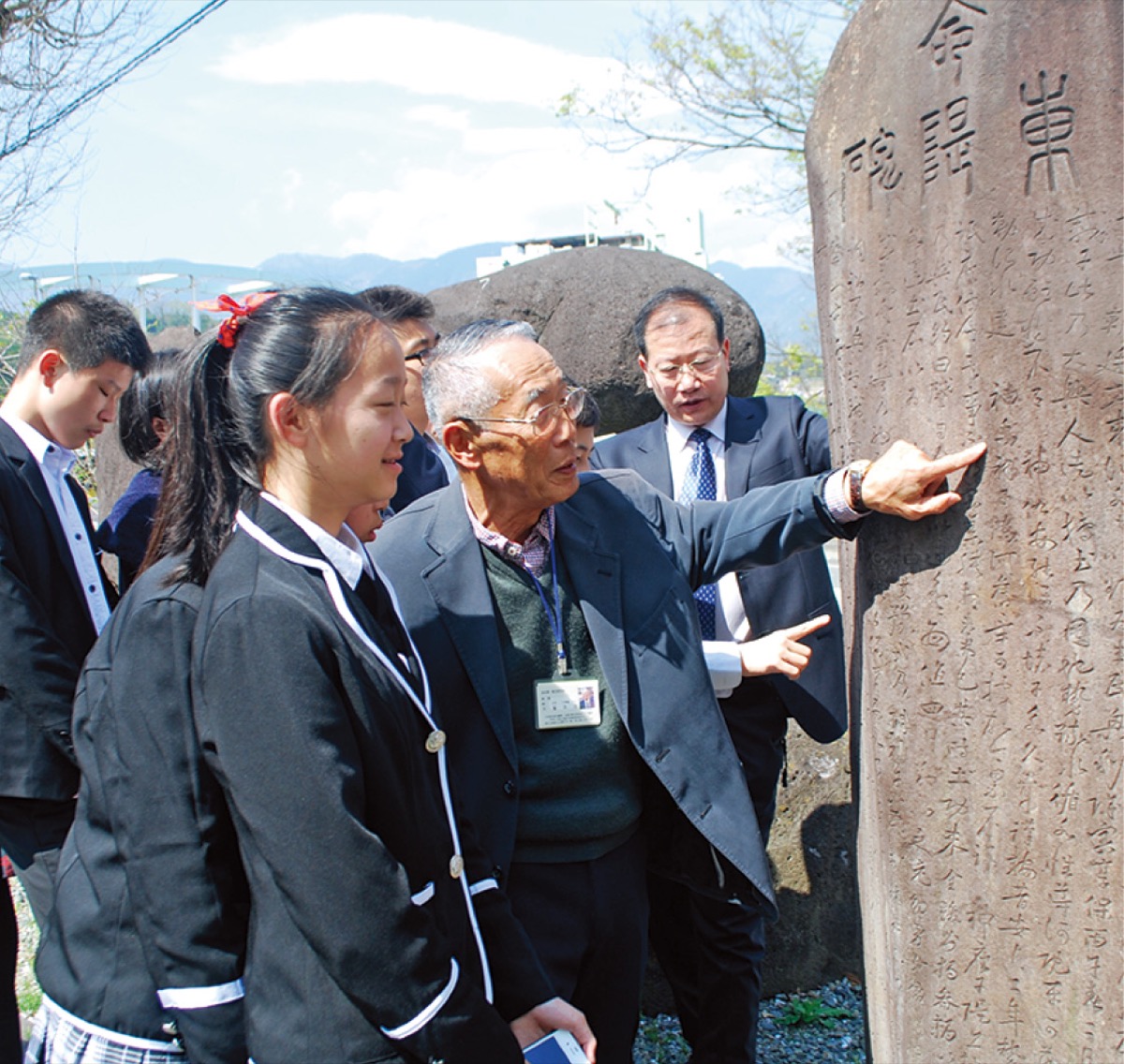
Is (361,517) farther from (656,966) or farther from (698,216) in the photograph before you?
(698,216)

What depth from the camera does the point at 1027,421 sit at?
192 cm

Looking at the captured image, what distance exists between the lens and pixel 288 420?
5.01ft

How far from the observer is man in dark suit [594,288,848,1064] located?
2.94 metres

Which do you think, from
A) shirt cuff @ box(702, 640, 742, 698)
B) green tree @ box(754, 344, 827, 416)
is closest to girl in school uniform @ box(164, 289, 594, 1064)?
shirt cuff @ box(702, 640, 742, 698)

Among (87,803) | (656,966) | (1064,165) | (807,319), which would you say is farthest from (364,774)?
(807,319)

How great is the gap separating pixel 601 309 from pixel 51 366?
18.0 ft

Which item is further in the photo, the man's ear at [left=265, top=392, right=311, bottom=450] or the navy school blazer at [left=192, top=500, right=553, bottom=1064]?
the man's ear at [left=265, top=392, right=311, bottom=450]

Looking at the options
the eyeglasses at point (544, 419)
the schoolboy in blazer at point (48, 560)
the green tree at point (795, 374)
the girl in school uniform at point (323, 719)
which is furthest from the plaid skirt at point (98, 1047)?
the green tree at point (795, 374)

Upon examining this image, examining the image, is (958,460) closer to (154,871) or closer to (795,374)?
(154,871)

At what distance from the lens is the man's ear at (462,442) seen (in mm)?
2145

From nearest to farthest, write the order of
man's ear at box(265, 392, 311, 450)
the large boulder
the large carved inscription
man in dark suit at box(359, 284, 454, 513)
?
1. man's ear at box(265, 392, 311, 450)
2. the large carved inscription
3. man in dark suit at box(359, 284, 454, 513)
4. the large boulder

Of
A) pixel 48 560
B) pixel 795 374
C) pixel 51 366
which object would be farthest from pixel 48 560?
pixel 795 374

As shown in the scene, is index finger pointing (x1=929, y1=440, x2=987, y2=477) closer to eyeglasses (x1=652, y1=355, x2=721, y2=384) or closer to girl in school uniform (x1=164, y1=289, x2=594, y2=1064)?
girl in school uniform (x1=164, y1=289, x2=594, y2=1064)

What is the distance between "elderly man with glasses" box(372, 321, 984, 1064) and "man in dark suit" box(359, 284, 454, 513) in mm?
1075
